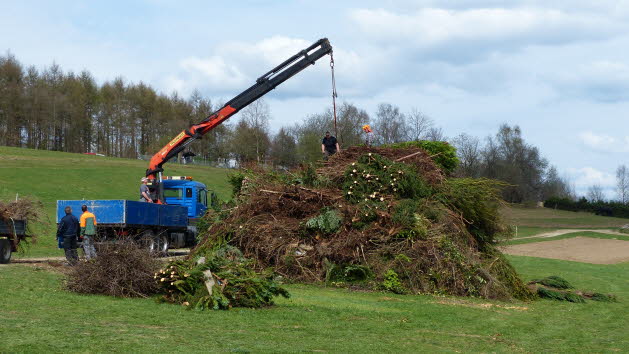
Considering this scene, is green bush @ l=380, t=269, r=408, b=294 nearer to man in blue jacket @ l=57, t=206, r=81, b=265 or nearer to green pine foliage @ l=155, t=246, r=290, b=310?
green pine foliage @ l=155, t=246, r=290, b=310

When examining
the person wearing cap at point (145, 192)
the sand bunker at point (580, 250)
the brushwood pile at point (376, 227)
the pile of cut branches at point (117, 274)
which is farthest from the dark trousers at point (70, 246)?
the sand bunker at point (580, 250)

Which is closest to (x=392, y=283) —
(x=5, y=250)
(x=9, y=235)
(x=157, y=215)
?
(x=5, y=250)

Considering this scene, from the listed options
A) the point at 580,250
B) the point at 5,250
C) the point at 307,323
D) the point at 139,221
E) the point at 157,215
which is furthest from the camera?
the point at 580,250

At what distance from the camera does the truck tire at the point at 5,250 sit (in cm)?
2003

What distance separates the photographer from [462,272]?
17469mm

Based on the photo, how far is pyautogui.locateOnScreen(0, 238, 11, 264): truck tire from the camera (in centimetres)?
2003

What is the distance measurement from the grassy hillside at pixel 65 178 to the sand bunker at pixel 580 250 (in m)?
22.5

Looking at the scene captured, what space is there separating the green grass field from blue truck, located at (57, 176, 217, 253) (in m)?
4.44

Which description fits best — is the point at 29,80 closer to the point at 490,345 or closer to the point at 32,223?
the point at 32,223

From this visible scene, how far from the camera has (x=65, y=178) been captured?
184ft

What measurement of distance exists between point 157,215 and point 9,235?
642cm

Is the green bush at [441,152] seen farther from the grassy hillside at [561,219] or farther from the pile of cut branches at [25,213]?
the grassy hillside at [561,219]

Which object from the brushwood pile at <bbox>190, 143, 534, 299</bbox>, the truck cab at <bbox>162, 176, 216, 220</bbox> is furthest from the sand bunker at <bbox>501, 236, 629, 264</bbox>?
the brushwood pile at <bbox>190, 143, 534, 299</bbox>

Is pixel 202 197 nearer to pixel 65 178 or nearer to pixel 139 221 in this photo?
pixel 139 221
